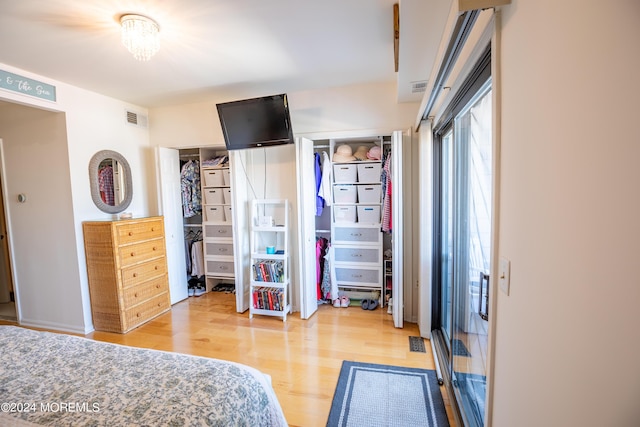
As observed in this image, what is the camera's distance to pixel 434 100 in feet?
6.57

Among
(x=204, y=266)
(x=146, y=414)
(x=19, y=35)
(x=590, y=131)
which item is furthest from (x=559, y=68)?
(x=204, y=266)

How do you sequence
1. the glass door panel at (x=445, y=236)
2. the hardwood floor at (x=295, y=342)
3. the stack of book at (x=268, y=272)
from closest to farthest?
the hardwood floor at (x=295, y=342), the glass door panel at (x=445, y=236), the stack of book at (x=268, y=272)

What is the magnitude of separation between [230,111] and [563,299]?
299cm

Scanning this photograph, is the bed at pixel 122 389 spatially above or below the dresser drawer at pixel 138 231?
below

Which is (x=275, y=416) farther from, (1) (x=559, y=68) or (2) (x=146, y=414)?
(1) (x=559, y=68)

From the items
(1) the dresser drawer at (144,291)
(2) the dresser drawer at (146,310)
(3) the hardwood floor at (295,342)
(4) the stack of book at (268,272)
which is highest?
(4) the stack of book at (268,272)

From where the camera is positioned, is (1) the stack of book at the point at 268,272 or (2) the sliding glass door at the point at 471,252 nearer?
(2) the sliding glass door at the point at 471,252

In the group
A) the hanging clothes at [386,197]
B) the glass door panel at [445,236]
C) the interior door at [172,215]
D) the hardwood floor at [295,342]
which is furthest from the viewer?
the interior door at [172,215]

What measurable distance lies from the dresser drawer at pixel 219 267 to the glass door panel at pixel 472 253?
2.83m

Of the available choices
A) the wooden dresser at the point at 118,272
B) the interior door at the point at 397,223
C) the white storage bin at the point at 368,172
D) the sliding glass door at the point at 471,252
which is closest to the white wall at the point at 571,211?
the sliding glass door at the point at 471,252

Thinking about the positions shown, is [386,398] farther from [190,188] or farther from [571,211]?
[190,188]

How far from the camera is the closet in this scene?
307 centimetres

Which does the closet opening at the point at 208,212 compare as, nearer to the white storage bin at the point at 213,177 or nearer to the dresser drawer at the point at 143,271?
the white storage bin at the point at 213,177

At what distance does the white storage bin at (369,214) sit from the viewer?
3254 mm
